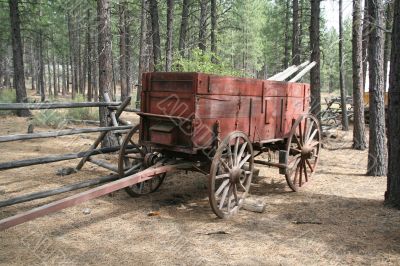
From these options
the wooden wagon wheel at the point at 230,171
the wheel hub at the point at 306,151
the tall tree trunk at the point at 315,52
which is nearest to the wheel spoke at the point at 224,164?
the wooden wagon wheel at the point at 230,171

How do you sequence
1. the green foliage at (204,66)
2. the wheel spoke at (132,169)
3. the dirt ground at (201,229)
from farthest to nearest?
the green foliage at (204,66) → the wheel spoke at (132,169) → the dirt ground at (201,229)

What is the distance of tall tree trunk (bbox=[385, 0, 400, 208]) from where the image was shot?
18.2 ft

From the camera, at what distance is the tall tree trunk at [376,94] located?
7.64 m

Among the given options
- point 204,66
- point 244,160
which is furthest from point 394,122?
point 204,66

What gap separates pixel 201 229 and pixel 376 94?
17.0ft

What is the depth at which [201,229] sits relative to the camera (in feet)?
16.1

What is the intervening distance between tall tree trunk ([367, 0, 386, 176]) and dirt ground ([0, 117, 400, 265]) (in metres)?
0.60

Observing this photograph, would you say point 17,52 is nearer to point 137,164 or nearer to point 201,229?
point 137,164

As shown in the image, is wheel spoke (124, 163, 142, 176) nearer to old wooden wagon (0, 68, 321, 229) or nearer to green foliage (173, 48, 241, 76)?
old wooden wagon (0, 68, 321, 229)

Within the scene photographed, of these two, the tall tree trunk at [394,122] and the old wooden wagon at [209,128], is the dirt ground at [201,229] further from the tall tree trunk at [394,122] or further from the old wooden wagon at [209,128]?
the old wooden wagon at [209,128]

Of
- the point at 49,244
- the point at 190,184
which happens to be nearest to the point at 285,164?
the point at 190,184

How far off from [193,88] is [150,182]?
7.68 ft

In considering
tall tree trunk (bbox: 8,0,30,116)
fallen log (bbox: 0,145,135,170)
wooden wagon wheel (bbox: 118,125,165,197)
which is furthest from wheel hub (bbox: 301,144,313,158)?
tall tree trunk (bbox: 8,0,30,116)

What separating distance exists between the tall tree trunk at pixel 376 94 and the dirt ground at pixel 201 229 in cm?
60
